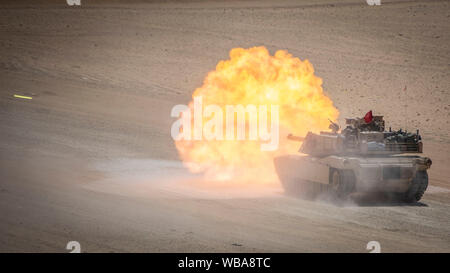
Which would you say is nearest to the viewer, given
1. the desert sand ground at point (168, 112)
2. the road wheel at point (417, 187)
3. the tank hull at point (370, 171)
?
the desert sand ground at point (168, 112)

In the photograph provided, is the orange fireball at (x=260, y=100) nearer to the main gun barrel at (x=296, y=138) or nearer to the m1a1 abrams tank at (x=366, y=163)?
the main gun barrel at (x=296, y=138)

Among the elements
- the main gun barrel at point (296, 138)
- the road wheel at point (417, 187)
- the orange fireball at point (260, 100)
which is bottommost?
the road wheel at point (417, 187)

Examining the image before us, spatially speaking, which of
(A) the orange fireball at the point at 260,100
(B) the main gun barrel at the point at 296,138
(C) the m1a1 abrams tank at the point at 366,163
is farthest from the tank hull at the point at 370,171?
(A) the orange fireball at the point at 260,100

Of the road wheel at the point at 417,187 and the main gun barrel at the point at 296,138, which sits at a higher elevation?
the main gun barrel at the point at 296,138

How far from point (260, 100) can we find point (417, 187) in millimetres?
6584

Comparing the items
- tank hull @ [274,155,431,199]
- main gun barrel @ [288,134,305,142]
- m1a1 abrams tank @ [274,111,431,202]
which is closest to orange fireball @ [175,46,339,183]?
main gun barrel @ [288,134,305,142]

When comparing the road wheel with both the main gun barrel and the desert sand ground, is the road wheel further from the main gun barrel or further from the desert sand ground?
the main gun barrel

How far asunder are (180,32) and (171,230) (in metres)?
37.7

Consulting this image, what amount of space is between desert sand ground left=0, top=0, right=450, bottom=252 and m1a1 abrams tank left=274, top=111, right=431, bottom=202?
68 centimetres

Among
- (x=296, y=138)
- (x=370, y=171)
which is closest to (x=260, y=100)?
(x=296, y=138)

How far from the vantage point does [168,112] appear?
40969 millimetres

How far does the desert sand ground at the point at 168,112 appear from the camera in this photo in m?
20.8

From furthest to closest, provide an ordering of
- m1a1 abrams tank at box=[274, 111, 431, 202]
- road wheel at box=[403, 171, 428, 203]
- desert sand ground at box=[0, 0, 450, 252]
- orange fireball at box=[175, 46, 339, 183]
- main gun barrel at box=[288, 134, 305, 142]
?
orange fireball at box=[175, 46, 339, 183] < main gun barrel at box=[288, 134, 305, 142] < road wheel at box=[403, 171, 428, 203] < m1a1 abrams tank at box=[274, 111, 431, 202] < desert sand ground at box=[0, 0, 450, 252]

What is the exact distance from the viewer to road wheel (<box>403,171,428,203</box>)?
81.2 ft
